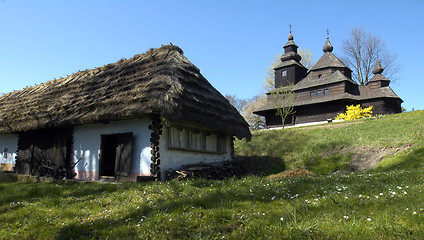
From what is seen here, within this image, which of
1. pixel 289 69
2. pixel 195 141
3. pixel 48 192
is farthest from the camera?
pixel 289 69

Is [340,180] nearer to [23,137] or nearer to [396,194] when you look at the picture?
[396,194]

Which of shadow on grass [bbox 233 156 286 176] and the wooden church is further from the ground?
the wooden church

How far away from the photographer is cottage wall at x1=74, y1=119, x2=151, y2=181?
11531mm

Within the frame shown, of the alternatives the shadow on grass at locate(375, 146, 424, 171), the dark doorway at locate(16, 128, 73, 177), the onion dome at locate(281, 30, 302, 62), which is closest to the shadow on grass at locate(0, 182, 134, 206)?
the dark doorway at locate(16, 128, 73, 177)

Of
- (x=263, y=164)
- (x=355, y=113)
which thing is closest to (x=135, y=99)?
(x=263, y=164)

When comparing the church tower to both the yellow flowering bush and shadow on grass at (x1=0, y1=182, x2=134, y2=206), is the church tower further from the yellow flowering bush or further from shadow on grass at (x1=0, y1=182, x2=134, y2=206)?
shadow on grass at (x1=0, y1=182, x2=134, y2=206)

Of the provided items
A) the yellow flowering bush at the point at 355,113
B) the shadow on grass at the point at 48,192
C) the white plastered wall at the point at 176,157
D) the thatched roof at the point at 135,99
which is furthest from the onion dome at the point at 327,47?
the shadow on grass at the point at 48,192

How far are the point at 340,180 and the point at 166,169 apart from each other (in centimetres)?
625

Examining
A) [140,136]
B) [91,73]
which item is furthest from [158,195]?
[91,73]

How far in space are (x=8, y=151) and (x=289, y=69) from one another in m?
33.2

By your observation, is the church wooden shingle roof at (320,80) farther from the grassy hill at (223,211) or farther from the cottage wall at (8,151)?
the grassy hill at (223,211)

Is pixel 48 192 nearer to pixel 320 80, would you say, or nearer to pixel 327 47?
pixel 320 80

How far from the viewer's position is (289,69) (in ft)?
137

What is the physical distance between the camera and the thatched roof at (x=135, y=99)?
36.9ft
